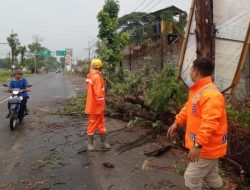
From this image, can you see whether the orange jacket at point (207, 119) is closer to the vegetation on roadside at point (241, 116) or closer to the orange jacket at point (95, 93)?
the vegetation on roadside at point (241, 116)

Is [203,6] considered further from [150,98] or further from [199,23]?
[150,98]

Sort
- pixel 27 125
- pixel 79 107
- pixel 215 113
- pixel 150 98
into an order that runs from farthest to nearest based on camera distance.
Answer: pixel 79 107
pixel 27 125
pixel 150 98
pixel 215 113

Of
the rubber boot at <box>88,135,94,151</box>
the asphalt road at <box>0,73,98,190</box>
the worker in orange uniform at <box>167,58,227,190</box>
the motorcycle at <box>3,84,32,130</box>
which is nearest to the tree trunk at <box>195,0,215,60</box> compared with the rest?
the rubber boot at <box>88,135,94,151</box>

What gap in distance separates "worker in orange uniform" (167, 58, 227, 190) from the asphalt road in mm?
1905

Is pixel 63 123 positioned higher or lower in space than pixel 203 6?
lower

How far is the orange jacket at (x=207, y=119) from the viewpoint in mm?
3920

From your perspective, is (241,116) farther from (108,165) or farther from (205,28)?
(108,165)

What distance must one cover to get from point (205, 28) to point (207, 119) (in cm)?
416

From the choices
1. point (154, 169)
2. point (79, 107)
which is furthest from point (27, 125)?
point (154, 169)

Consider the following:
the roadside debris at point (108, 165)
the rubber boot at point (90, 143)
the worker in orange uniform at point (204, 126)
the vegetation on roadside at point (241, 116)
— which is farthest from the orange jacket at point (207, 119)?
the rubber boot at point (90, 143)

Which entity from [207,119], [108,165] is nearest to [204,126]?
[207,119]

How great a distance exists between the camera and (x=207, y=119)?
154 inches

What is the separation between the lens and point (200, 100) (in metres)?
4.07

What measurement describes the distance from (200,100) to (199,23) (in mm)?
3996
